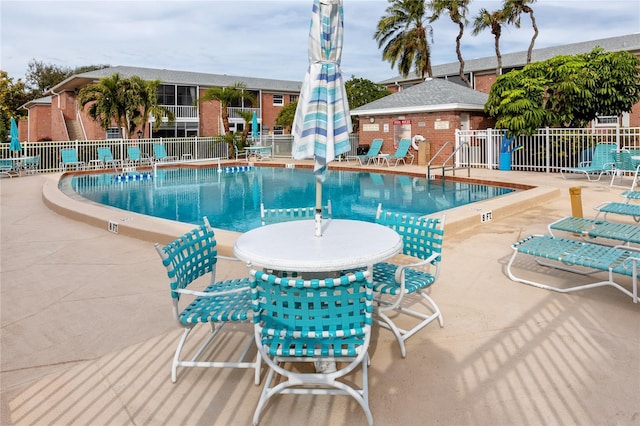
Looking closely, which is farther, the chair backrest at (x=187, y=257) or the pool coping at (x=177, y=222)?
the pool coping at (x=177, y=222)

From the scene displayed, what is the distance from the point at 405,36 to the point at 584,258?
30.5 meters

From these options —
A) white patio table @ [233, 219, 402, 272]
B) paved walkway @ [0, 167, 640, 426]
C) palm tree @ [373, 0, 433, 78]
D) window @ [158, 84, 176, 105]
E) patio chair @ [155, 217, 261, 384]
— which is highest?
palm tree @ [373, 0, 433, 78]

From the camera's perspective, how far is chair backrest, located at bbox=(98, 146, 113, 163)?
19.3 metres

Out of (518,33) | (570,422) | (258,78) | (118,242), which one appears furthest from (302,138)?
(258,78)

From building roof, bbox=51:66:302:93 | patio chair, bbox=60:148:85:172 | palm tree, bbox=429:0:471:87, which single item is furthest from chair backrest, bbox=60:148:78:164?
palm tree, bbox=429:0:471:87

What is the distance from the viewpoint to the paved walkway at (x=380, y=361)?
240cm

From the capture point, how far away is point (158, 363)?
9.81 feet

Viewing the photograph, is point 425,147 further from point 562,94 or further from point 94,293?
point 94,293

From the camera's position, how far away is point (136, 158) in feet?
67.0

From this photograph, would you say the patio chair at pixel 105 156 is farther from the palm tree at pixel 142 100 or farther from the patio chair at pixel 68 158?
the palm tree at pixel 142 100

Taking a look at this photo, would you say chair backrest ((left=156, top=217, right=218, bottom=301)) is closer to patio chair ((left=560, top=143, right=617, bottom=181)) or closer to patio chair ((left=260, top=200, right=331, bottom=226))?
patio chair ((left=260, top=200, right=331, bottom=226))

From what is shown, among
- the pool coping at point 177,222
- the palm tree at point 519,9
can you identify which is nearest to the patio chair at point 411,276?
the pool coping at point 177,222

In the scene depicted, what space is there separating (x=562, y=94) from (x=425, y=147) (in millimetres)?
5468

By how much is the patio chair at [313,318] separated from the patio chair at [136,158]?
20.0 m
